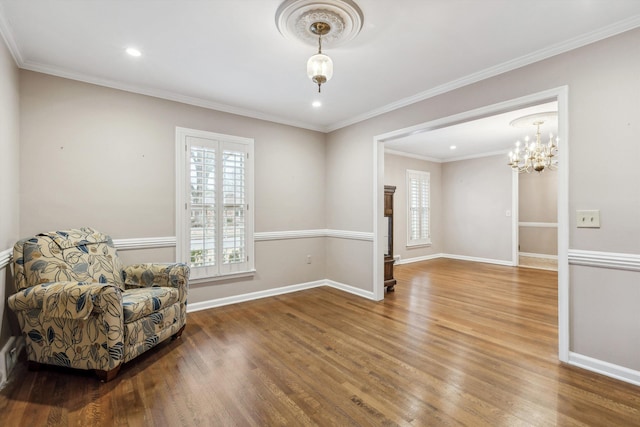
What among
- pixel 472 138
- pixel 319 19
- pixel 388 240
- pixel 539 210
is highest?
pixel 472 138

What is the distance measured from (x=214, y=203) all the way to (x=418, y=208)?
527cm

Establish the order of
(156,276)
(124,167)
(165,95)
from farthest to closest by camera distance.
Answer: (165,95) < (124,167) < (156,276)

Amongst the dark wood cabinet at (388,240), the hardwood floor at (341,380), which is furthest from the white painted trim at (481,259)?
the dark wood cabinet at (388,240)

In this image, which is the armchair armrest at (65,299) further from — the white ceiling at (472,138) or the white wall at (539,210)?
the white wall at (539,210)

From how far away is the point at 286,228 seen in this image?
14.8 ft

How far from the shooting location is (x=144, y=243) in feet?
10.9

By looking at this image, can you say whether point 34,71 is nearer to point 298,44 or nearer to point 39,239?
point 39,239

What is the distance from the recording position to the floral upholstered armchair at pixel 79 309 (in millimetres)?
2041

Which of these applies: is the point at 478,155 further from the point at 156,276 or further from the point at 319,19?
the point at 156,276

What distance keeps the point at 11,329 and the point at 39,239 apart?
2.62 feet

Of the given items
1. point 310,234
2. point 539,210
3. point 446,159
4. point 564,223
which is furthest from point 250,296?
point 539,210

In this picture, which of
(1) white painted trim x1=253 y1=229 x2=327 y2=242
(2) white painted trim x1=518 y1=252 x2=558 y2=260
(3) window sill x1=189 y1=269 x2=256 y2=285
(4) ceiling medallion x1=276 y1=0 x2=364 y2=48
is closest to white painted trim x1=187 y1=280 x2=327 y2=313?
(3) window sill x1=189 y1=269 x2=256 y2=285

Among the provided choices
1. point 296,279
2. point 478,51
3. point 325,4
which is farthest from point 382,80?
point 296,279

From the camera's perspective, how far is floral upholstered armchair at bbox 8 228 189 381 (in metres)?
Answer: 2.04
